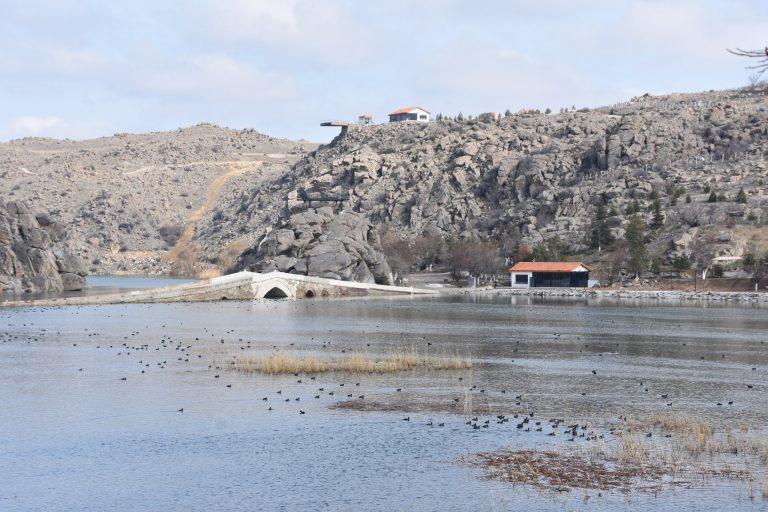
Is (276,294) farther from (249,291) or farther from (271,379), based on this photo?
(271,379)

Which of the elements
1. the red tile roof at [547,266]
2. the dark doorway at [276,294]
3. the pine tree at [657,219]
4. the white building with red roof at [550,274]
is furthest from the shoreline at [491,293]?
the pine tree at [657,219]

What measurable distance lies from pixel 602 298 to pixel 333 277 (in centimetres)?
4414

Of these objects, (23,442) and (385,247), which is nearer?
(23,442)

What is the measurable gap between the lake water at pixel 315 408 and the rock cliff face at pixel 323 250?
60.2 metres

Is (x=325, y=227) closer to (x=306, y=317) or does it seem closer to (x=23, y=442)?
(x=306, y=317)

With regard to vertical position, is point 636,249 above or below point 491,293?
above

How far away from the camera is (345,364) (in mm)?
60688

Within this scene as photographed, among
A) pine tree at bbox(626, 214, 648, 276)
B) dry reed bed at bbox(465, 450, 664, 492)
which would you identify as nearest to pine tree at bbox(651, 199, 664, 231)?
pine tree at bbox(626, 214, 648, 276)

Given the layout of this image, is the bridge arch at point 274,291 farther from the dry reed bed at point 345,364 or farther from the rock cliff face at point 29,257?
the dry reed bed at point 345,364

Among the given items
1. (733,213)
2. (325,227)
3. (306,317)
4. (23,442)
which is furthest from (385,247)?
(23,442)

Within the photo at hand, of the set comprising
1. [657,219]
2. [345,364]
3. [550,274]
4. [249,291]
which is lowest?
[345,364]

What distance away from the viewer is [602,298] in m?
154

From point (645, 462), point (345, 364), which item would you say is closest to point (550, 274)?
point (345, 364)

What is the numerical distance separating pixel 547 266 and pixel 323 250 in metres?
42.6
